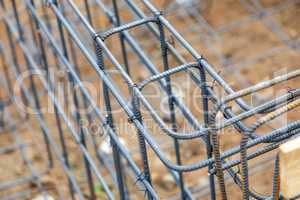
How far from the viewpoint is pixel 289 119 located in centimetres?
249

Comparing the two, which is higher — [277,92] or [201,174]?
[277,92]

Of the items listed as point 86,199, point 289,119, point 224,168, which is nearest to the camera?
point 224,168

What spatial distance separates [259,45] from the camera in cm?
300

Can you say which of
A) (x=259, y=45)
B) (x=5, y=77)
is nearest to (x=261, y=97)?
(x=259, y=45)

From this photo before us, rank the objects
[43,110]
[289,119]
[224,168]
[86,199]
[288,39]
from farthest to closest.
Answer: [288,39], [43,110], [289,119], [86,199], [224,168]

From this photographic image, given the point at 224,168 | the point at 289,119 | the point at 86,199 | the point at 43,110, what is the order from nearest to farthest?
the point at 224,168, the point at 86,199, the point at 289,119, the point at 43,110

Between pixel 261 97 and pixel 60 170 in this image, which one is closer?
pixel 60 170

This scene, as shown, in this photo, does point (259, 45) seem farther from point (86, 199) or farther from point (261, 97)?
point (86, 199)

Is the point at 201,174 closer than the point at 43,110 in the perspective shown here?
Yes

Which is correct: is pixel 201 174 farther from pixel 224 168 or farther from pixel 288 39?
pixel 224 168

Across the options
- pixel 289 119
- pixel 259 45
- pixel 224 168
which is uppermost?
pixel 259 45

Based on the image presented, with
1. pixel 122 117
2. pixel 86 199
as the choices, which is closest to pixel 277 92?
pixel 122 117

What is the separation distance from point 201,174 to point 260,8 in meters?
1.06

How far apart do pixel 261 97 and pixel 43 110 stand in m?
0.90
